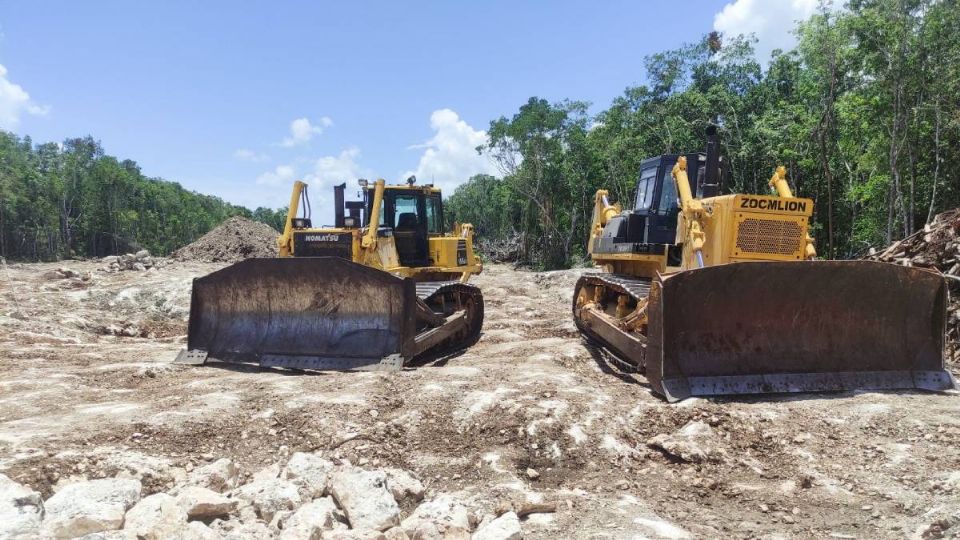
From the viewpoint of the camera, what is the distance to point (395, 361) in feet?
23.0

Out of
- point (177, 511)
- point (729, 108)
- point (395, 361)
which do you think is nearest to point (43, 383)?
point (395, 361)

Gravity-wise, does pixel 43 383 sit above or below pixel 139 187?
below

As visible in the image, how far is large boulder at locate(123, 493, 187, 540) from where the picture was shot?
3054 millimetres

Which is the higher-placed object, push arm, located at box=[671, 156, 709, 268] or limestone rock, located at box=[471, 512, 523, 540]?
push arm, located at box=[671, 156, 709, 268]

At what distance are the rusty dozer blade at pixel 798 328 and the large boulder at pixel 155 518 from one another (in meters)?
4.12

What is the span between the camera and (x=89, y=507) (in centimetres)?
324

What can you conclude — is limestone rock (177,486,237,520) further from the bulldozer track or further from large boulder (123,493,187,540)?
the bulldozer track

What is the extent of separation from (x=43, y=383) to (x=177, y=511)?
4.77m

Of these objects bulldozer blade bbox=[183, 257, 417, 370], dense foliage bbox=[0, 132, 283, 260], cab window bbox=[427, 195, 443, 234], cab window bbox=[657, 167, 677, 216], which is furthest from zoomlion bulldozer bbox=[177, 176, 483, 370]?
dense foliage bbox=[0, 132, 283, 260]

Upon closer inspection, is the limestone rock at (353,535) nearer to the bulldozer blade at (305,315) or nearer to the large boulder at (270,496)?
the large boulder at (270,496)

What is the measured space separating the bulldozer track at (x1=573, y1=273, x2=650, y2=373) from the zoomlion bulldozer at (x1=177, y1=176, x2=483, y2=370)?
6.08ft

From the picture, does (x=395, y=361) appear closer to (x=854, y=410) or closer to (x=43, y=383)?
(x=43, y=383)

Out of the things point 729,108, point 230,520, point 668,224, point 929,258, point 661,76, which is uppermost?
point 661,76

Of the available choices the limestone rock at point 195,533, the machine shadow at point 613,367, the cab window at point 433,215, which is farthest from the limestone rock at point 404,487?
the cab window at point 433,215
